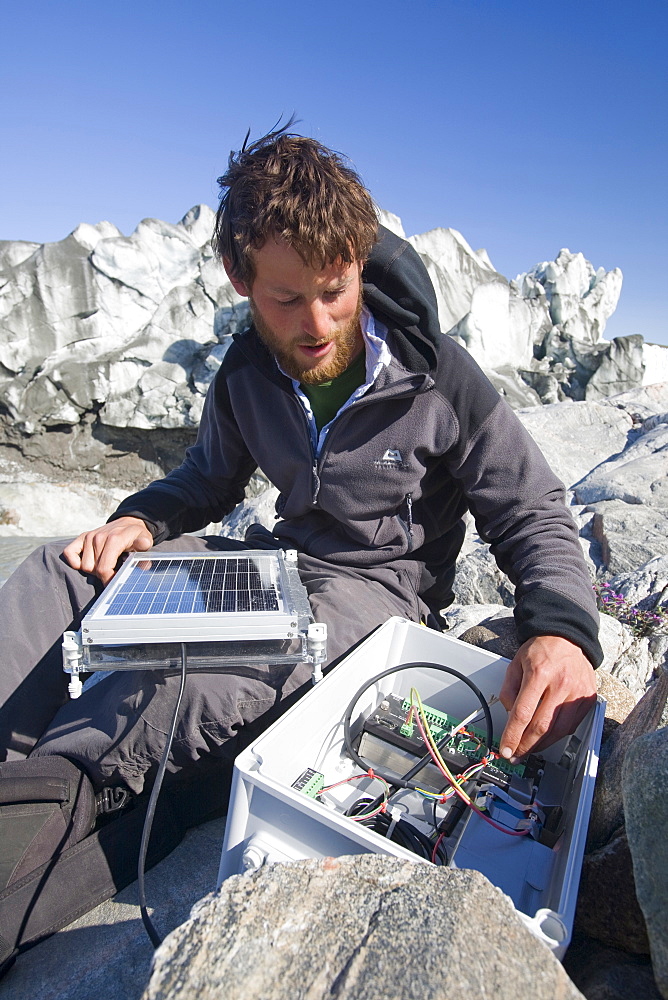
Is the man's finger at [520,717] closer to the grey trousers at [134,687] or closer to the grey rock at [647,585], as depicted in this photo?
the grey trousers at [134,687]

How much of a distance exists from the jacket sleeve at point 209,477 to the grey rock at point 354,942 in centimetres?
158

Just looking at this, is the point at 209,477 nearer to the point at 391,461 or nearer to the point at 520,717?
the point at 391,461

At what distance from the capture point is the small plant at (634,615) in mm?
3266

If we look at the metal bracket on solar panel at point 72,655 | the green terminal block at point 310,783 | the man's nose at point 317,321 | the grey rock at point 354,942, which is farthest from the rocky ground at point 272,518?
the man's nose at point 317,321

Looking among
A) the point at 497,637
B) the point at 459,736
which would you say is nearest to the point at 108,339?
the point at 497,637

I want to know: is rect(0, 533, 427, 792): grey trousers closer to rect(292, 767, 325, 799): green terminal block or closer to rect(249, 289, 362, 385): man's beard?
rect(292, 767, 325, 799): green terminal block

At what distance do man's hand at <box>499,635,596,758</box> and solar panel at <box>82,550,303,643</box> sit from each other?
0.62 metres

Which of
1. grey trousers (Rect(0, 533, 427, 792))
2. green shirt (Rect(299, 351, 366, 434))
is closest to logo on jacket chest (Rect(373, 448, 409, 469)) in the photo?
green shirt (Rect(299, 351, 366, 434))

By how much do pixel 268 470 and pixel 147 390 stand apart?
54.6 ft

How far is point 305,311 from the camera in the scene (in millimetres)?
1941

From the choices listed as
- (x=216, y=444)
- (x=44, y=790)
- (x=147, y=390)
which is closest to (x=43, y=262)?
(x=147, y=390)

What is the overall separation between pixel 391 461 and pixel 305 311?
23.0 inches

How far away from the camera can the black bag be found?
141 centimetres

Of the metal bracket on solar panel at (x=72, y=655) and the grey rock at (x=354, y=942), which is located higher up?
the metal bracket on solar panel at (x=72, y=655)
